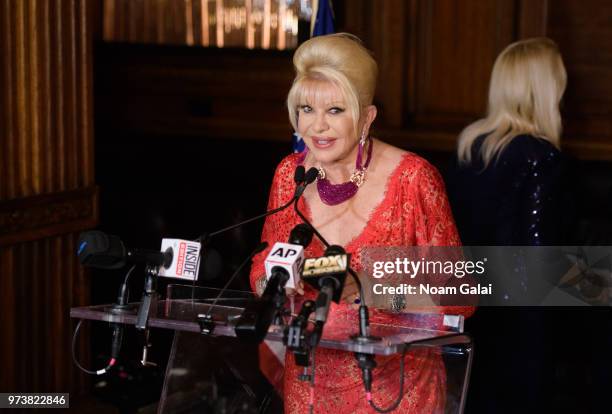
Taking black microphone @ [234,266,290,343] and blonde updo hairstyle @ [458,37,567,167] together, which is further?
blonde updo hairstyle @ [458,37,567,167]

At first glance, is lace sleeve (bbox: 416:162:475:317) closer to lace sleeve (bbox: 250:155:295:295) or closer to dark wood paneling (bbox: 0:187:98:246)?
lace sleeve (bbox: 250:155:295:295)

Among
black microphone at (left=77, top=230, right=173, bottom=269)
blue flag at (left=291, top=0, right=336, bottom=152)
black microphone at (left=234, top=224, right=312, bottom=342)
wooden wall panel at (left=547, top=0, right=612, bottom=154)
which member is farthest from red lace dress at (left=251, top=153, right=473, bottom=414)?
wooden wall panel at (left=547, top=0, right=612, bottom=154)

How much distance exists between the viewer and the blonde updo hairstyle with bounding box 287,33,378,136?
8.00 feet

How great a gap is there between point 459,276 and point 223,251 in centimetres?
257

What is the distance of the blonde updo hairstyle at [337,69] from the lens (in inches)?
96.0

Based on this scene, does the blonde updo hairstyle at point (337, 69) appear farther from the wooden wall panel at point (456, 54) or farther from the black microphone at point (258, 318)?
the wooden wall panel at point (456, 54)

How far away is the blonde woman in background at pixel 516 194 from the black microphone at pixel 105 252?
1.95 meters

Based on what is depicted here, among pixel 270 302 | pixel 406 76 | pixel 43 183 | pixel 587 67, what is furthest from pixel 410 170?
pixel 406 76

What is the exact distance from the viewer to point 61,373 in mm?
4199

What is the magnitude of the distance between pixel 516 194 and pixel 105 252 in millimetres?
2180

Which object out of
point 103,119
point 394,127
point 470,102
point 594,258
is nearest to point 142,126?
point 103,119

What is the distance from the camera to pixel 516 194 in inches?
150

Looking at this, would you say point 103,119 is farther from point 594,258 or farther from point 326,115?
point 326,115

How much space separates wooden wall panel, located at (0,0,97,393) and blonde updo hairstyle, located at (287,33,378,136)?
1.72 metres
